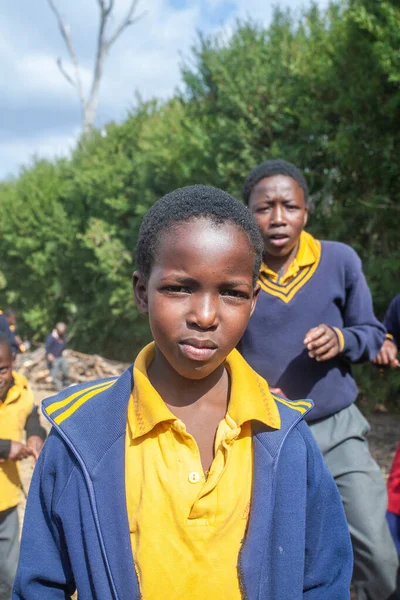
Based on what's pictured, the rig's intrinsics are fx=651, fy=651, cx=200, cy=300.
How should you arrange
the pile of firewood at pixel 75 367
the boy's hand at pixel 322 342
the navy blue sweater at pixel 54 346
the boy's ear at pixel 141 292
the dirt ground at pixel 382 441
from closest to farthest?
the boy's ear at pixel 141 292, the boy's hand at pixel 322 342, the dirt ground at pixel 382 441, the navy blue sweater at pixel 54 346, the pile of firewood at pixel 75 367

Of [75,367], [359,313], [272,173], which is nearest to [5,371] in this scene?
[272,173]

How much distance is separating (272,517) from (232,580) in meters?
0.18

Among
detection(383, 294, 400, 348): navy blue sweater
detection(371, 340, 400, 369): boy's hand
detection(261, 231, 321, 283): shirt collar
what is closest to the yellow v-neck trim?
detection(261, 231, 321, 283): shirt collar

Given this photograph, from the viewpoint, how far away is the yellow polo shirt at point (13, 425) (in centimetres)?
347

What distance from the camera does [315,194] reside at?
28.2ft

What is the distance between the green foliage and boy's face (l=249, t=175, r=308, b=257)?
4.05 metres

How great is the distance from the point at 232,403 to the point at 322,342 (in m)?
1.02

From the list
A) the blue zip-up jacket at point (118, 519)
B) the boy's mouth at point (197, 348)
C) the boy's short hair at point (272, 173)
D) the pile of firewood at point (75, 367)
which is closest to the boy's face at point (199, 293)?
the boy's mouth at point (197, 348)

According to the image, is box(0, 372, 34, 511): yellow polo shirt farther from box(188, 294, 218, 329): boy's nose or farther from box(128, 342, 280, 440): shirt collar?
box(188, 294, 218, 329): boy's nose

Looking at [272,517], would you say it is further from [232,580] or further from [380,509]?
[380,509]

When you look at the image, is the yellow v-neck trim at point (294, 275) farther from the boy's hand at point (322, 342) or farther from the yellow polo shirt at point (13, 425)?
the yellow polo shirt at point (13, 425)

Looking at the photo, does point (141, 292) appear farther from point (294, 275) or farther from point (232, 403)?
point (294, 275)

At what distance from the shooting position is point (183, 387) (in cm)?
179

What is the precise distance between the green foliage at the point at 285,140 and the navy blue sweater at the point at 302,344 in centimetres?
432
